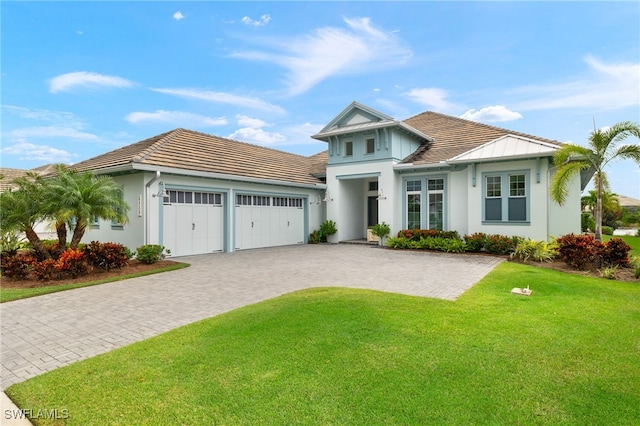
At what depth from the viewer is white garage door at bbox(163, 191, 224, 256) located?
13.1 metres

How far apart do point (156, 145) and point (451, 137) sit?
14879mm

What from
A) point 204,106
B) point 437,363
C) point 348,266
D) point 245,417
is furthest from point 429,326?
point 204,106

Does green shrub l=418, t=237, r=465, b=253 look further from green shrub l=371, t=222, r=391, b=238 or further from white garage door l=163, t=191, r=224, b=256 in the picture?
white garage door l=163, t=191, r=224, b=256

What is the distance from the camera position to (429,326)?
15.6 ft

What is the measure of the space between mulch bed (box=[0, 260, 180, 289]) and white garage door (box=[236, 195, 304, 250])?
15.7ft

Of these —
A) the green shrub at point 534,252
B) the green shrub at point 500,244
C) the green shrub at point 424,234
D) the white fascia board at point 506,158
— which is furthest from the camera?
the green shrub at point 424,234

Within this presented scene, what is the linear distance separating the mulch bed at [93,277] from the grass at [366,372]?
5.83 meters

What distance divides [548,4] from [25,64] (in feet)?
56.4

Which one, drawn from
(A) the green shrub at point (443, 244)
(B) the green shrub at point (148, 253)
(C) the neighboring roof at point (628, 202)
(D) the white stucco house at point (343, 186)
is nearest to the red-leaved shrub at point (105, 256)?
(B) the green shrub at point (148, 253)

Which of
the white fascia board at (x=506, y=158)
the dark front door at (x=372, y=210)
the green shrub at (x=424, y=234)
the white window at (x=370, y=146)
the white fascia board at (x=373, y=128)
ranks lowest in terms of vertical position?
the green shrub at (x=424, y=234)

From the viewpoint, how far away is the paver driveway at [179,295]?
4762 mm

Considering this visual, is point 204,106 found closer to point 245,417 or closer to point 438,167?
point 438,167

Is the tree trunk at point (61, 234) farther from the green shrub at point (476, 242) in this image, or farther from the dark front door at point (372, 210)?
the dark front door at point (372, 210)

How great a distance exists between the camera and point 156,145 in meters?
13.8
